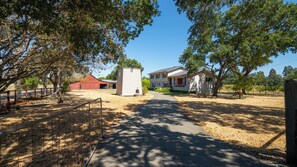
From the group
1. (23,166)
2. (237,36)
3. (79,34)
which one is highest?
(237,36)

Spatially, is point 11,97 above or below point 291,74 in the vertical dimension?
below

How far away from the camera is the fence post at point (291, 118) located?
3.62 m

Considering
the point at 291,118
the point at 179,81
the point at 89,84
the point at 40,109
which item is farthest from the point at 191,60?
the point at 89,84

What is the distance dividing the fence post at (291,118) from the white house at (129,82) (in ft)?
71.4

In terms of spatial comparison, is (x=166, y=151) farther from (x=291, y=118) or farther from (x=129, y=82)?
(x=129, y=82)

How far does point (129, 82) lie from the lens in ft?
81.4

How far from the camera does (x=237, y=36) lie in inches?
741

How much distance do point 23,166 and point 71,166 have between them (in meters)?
1.24

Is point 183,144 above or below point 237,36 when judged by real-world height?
below

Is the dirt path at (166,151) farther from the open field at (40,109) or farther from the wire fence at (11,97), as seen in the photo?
the wire fence at (11,97)

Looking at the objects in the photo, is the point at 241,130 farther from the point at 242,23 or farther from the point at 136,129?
the point at 242,23

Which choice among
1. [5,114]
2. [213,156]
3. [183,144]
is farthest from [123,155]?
[5,114]

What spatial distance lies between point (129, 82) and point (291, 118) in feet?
72.3

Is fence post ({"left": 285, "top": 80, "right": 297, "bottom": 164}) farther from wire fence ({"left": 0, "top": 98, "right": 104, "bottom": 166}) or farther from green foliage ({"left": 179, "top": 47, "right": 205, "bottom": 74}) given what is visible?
green foliage ({"left": 179, "top": 47, "right": 205, "bottom": 74})
